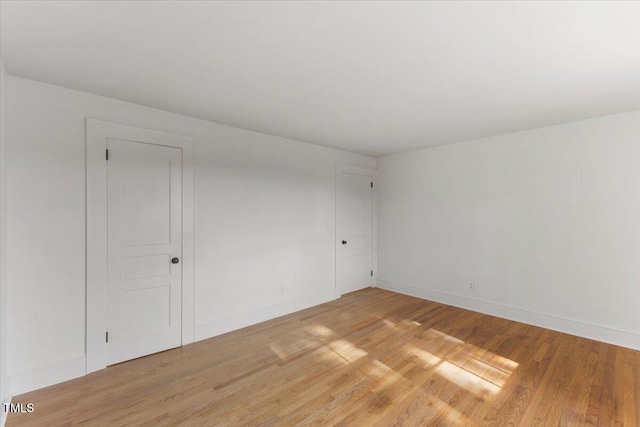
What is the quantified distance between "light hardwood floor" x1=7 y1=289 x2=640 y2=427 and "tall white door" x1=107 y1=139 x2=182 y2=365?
0.25 metres

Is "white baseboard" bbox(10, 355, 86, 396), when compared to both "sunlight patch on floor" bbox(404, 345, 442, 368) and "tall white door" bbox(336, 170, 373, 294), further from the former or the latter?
"tall white door" bbox(336, 170, 373, 294)

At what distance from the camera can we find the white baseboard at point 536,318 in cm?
305

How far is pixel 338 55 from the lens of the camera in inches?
75.3

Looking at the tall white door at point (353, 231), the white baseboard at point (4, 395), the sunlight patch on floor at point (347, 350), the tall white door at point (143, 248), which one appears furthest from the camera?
the tall white door at point (353, 231)

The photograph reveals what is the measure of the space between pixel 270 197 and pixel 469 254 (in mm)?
3124

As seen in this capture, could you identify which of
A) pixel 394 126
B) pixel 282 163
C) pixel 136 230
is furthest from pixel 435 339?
pixel 136 230

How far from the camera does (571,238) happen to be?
3.38 m

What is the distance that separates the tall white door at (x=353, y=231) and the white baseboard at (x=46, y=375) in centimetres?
335

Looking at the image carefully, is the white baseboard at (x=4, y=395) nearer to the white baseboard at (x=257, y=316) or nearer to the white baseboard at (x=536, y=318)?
the white baseboard at (x=257, y=316)

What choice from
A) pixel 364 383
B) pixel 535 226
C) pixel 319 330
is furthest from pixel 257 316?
pixel 535 226

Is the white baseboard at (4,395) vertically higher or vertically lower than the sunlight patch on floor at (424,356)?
higher

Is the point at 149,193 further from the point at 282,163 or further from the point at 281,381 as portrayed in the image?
the point at 281,381

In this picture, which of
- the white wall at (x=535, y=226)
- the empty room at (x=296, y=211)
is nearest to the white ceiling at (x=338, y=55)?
the empty room at (x=296, y=211)

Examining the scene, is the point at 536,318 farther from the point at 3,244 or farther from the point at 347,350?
the point at 3,244
